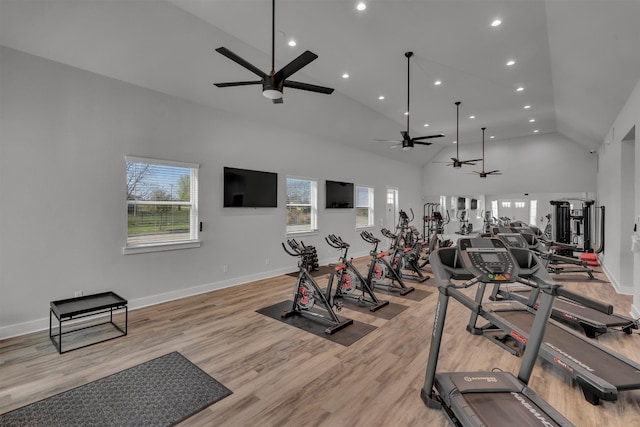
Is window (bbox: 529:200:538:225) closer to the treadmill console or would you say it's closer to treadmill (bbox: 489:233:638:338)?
treadmill (bbox: 489:233:638:338)

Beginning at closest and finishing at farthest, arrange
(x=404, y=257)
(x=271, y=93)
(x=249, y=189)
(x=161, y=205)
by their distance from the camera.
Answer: (x=271, y=93), (x=161, y=205), (x=249, y=189), (x=404, y=257)

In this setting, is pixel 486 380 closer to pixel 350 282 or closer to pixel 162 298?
pixel 350 282

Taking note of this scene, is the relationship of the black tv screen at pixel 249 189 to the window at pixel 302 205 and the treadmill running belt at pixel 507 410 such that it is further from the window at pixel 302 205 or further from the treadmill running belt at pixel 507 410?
the treadmill running belt at pixel 507 410

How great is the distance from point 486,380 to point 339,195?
6533 millimetres

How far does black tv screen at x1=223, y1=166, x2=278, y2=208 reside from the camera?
576 cm

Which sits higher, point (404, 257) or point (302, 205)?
point (302, 205)

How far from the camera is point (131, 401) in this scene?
2434 millimetres

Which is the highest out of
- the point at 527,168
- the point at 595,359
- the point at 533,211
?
the point at 527,168

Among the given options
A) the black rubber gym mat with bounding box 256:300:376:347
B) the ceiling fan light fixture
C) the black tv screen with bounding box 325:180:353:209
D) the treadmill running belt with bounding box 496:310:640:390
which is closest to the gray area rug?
the black rubber gym mat with bounding box 256:300:376:347

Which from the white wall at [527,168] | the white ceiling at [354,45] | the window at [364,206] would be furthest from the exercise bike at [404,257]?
the white wall at [527,168]

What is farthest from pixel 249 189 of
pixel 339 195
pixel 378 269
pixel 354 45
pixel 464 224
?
pixel 464 224

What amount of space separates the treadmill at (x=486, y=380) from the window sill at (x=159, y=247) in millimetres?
4184

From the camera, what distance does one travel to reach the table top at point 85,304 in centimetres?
334

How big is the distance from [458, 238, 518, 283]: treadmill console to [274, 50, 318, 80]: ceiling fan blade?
76.6 inches
